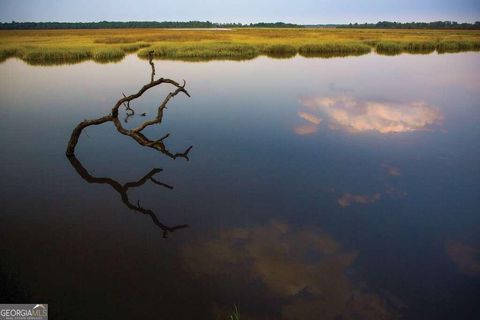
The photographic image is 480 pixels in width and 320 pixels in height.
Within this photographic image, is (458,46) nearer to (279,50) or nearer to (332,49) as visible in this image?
(332,49)

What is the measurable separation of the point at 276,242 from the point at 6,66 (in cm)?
3209

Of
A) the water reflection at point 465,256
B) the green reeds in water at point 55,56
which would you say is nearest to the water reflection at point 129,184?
the water reflection at point 465,256

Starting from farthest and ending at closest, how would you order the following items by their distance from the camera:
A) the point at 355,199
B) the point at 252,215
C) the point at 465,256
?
the point at 355,199, the point at 252,215, the point at 465,256

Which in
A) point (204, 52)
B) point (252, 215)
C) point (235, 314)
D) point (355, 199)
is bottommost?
point (235, 314)

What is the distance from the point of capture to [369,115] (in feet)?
53.4

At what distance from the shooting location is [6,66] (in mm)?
30438

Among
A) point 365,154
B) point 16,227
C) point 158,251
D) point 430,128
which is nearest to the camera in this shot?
point 158,251

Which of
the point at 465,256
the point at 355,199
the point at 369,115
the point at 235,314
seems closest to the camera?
the point at 235,314

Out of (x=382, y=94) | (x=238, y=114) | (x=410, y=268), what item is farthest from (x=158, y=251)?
(x=382, y=94)

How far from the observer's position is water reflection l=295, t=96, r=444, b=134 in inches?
571

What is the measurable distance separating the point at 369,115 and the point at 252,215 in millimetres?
10268

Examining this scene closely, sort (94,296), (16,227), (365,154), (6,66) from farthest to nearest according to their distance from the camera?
(6,66) → (365,154) → (16,227) → (94,296)

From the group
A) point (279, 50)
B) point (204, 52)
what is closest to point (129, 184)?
point (204, 52)

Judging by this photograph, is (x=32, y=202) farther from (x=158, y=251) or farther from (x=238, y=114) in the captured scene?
(x=238, y=114)
